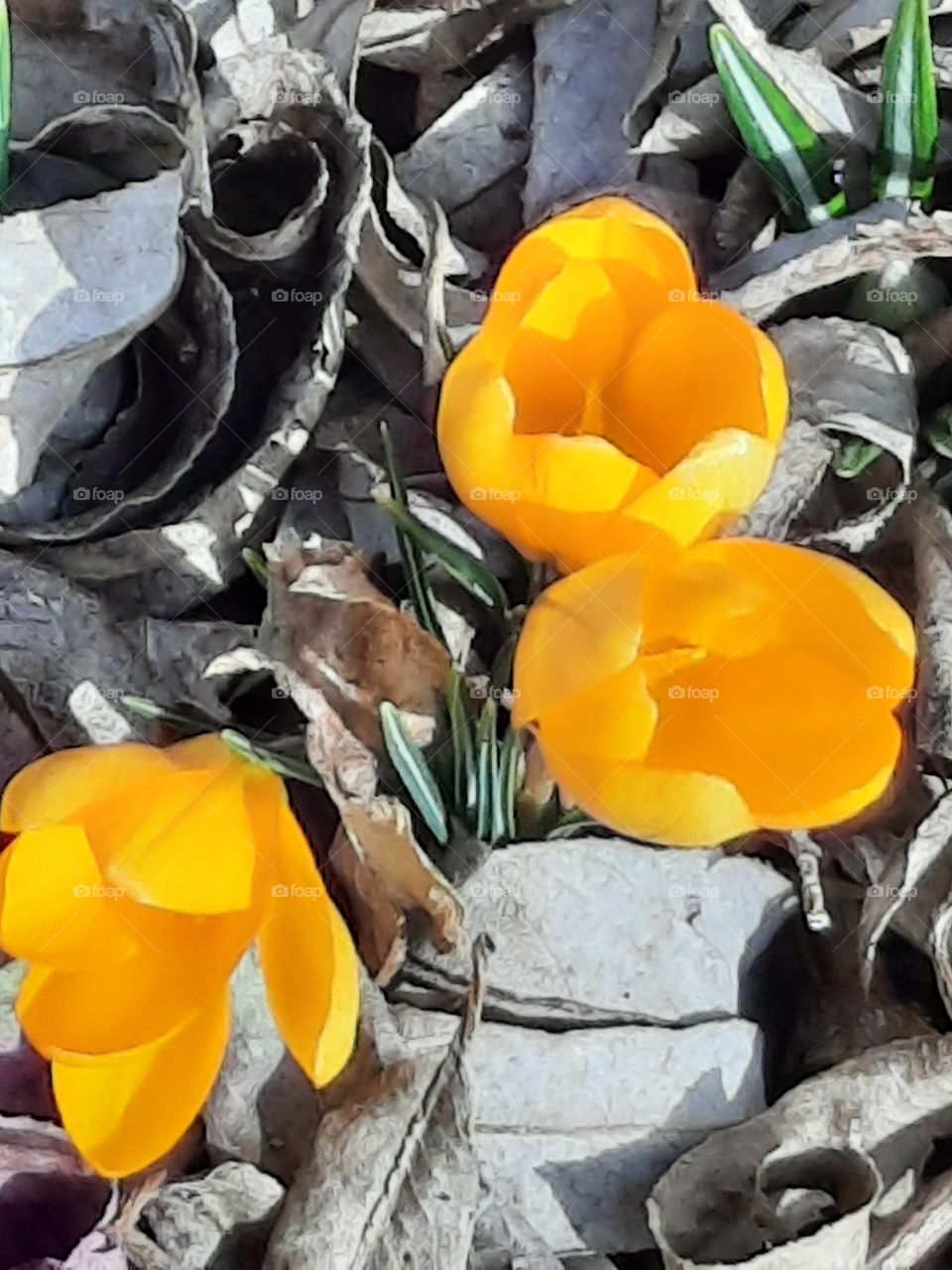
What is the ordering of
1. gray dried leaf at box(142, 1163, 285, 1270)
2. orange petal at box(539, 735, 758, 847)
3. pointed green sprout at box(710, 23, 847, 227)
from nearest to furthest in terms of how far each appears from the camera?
1. orange petal at box(539, 735, 758, 847)
2. gray dried leaf at box(142, 1163, 285, 1270)
3. pointed green sprout at box(710, 23, 847, 227)

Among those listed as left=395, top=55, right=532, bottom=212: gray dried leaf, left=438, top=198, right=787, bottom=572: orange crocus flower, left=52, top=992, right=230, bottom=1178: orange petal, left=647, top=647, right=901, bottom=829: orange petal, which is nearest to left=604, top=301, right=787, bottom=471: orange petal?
left=438, top=198, right=787, bottom=572: orange crocus flower

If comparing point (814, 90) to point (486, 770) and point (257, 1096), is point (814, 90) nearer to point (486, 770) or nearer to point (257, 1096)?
point (486, 770)

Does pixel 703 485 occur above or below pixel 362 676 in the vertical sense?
above

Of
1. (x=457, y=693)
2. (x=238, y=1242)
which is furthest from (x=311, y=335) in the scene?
(x=238, y=1242)

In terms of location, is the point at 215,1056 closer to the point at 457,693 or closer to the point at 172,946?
the point at 172,946

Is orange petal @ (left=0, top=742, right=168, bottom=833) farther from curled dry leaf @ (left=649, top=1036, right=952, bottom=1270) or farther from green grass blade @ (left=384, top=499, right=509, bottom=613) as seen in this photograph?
curled dry leaf @ (left=649, top=1036, right=952, bottom=1270)

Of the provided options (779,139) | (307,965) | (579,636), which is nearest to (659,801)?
(579,636)
